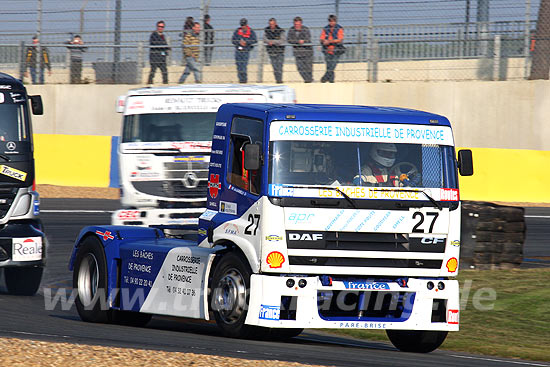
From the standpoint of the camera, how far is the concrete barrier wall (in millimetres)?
24125

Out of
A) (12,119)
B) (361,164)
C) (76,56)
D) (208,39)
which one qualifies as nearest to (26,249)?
(12,119)

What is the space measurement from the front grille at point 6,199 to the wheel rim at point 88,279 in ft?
6.78

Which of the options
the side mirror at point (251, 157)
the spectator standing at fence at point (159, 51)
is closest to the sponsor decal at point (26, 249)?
the side mirror at point (251, 157)

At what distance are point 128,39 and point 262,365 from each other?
21757mm

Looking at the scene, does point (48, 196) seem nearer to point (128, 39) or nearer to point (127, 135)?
point (128, 39)

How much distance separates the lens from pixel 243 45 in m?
26.7

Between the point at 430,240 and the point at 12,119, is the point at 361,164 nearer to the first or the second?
the point at 430,240

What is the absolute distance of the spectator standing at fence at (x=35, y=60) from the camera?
30312mm

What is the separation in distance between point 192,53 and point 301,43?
3477 millimetres

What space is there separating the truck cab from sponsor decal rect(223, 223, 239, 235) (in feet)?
13.4

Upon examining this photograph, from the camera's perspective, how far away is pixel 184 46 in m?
27.7

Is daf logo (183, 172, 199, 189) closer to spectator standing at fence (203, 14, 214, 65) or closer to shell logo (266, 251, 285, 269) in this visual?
shell logo (266, 251, 285, 269)

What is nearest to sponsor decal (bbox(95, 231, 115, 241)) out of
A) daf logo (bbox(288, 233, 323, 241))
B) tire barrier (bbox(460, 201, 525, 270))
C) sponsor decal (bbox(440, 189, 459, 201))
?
daf logo (bbox(288, 233, 323, 241))

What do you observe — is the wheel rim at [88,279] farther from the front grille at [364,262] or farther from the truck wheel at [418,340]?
the truck wheel at [418,340]
